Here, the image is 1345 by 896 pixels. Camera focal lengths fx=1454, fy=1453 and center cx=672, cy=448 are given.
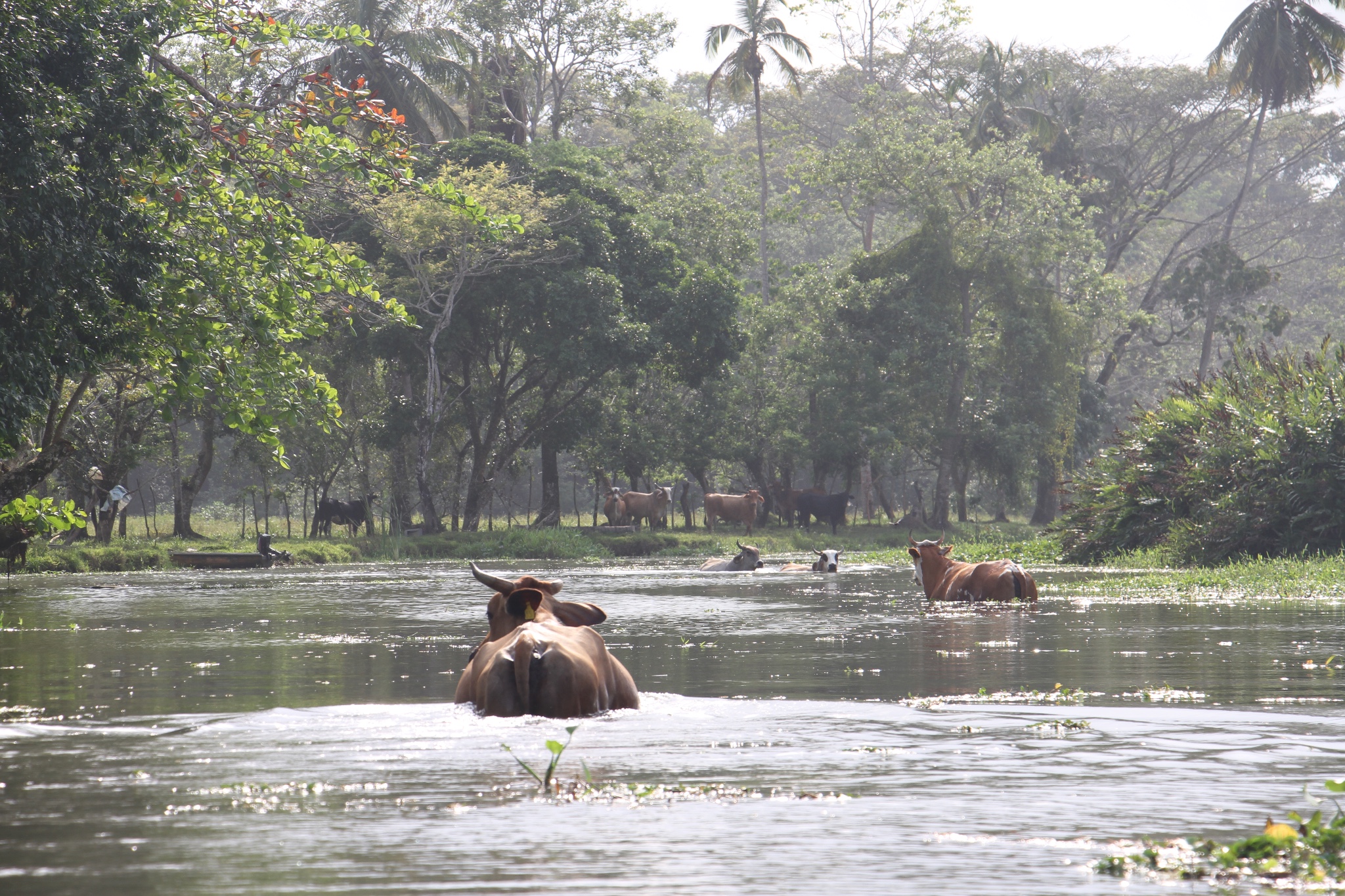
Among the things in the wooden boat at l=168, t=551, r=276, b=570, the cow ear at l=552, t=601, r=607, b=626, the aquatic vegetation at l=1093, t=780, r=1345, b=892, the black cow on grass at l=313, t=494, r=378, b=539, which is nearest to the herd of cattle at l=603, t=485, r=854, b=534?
the black cow on grass at l=313, t=494, r=378, b=539

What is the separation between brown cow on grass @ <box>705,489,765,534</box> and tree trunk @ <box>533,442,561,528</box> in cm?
533

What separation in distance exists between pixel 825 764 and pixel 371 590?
16.7 metres

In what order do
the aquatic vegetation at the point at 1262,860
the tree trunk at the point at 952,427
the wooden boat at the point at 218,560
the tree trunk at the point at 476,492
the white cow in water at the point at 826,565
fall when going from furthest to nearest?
the tree trunk at the point at 952,427
the tree trunk at the point at 476,492
the wooden boat at the point at 218,560
the white cow in water at the point at 826,565
the aquatic vegetation at the point at 1262,860

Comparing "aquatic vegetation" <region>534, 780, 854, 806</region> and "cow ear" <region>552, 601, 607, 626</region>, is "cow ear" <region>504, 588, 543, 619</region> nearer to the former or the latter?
"cow ear" <region>552, 601, 607, 626</region>

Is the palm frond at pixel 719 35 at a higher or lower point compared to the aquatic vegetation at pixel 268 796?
higher

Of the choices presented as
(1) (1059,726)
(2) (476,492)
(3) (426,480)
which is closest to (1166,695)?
(1) (1059,726)

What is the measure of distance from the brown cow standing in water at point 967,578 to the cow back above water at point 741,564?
912 cm

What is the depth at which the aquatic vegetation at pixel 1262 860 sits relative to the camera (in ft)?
13.7

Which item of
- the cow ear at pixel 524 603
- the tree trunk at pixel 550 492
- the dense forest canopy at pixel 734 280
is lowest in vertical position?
the cow ear at pixel 524 603

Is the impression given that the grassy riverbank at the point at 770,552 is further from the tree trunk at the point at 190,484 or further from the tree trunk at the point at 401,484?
the tree trunk at the point at 401,484

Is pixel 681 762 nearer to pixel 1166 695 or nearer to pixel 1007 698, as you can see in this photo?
pixel 1007 698

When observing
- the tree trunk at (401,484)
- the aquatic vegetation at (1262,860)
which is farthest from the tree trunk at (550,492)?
the aquatic vegetation at (1262,860)

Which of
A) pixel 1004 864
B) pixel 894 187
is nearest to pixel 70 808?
pixel 1004 864

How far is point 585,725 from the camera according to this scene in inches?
294
